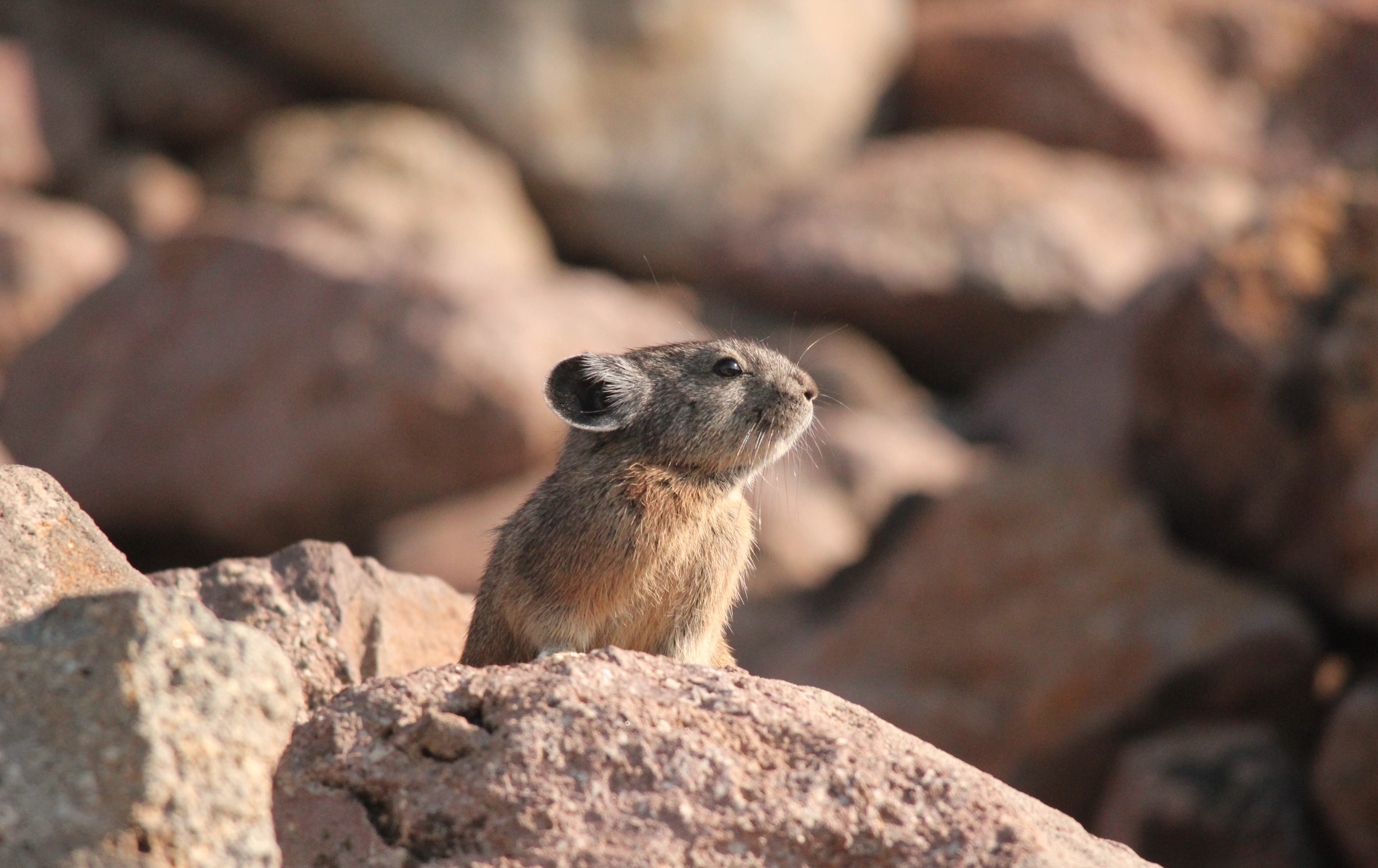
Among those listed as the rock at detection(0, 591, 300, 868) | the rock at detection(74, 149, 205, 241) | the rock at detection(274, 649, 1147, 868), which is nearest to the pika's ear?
the rock at detection(274, 649, 1147, 868)

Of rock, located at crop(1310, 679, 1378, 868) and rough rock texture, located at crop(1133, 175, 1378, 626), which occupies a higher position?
rough rock texture, located at crop(1133, 175, 1378, 626)

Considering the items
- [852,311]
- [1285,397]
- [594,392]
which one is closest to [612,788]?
[594,392]

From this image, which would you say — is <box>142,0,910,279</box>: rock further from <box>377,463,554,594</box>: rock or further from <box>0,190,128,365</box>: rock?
<box>377,463,554,594</box>: rock

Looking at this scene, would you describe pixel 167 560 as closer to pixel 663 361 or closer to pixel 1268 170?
pixel 663 361

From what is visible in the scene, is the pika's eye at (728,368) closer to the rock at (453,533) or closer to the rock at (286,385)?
the rock at (453,533)

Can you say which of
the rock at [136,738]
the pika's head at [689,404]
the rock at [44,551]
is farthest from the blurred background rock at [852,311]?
the rock at [136,738]

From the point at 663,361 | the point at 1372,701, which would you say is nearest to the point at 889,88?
the point at 1372,701
